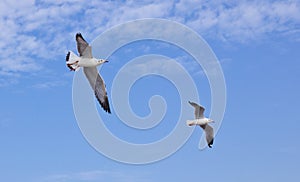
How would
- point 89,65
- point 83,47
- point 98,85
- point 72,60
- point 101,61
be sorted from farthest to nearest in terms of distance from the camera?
point 98,85 → point 101,61 → point 89,65 → point 72,60 → point 83,47

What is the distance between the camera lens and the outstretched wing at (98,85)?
24125 millimetres

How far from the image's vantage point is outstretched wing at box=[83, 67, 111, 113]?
24.1m

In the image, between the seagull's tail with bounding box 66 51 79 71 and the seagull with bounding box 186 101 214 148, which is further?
the seagull with bounding box 186 101 214 148

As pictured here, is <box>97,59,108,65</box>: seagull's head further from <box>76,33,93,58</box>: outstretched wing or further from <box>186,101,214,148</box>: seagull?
<box>186,101,214,148</box>: seagull

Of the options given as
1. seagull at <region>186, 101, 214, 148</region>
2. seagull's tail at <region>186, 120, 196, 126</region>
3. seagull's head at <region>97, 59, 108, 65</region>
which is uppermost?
seagull at <region>186, 101, 214, 148</region>

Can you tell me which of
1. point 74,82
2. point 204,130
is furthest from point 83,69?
point 204,130

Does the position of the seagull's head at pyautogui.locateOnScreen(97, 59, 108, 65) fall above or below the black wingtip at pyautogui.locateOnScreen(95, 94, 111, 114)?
above

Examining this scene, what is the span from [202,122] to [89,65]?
7.28 metres

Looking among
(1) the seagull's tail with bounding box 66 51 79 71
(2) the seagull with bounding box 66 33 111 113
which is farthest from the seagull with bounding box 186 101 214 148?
(1) the seagull's tail with bounding box 66 51 79 71

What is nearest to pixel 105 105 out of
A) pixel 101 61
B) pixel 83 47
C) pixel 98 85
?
pixel 98 85

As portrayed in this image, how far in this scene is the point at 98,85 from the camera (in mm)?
24859

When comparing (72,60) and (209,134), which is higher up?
(209,134)

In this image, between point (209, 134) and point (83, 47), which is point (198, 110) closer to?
point (209, 134)

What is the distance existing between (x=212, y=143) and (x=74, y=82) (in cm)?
A: 836
